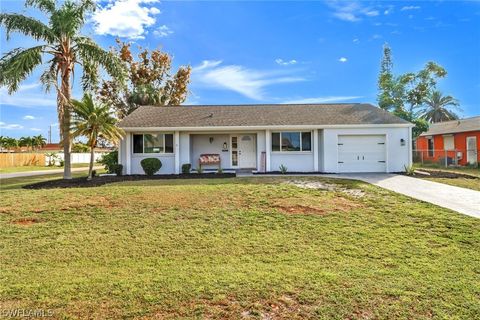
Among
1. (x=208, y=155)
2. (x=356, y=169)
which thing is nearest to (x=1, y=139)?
(x=208, y=155)

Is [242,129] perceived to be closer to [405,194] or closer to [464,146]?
[405,194]

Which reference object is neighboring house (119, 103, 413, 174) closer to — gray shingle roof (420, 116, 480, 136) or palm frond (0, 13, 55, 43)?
palm frond (0, 13, 55, 43)

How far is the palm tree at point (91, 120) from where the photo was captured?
42.4 ft

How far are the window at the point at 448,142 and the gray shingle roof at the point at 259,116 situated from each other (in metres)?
11.2

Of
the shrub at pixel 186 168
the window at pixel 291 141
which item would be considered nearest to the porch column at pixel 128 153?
the shrub at pixel 186 168

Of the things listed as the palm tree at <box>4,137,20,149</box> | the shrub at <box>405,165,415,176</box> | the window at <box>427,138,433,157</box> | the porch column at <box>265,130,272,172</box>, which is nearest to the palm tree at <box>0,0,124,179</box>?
the porch column at <box>265,130,272,172</box>

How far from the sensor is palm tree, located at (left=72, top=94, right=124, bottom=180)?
42.4ft

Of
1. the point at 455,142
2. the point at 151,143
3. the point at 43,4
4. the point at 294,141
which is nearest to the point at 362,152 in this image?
the point at 294,141

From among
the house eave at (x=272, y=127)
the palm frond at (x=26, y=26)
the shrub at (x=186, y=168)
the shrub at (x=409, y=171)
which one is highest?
the palm frond at (x=26, y=26)

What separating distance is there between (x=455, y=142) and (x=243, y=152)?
18857 mm

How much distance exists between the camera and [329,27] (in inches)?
619

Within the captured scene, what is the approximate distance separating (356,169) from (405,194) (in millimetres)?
6638

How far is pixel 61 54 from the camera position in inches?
566

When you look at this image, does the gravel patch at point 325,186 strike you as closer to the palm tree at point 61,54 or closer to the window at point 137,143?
the window at point 137,143
